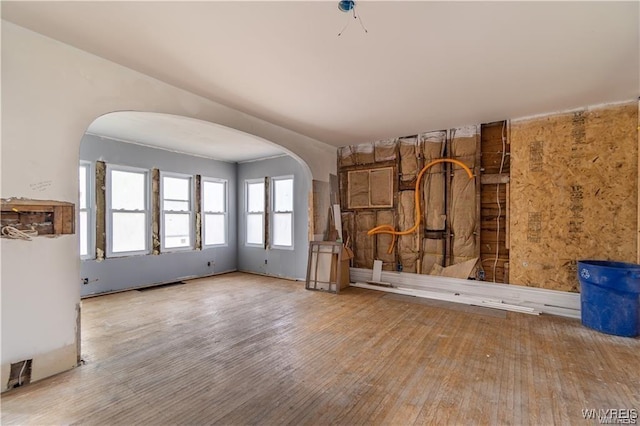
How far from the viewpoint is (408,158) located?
5.21m

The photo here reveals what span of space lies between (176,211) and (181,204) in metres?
0.20

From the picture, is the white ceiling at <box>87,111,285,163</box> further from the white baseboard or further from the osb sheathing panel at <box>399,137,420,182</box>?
the white baseboard

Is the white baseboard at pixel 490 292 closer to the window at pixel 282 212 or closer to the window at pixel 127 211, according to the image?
the window at pixel 282 212

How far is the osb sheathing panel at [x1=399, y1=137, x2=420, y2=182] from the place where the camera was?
513 cm

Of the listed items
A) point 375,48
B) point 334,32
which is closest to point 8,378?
point 334,32

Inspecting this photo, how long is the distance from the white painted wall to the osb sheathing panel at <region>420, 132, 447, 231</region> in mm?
4420

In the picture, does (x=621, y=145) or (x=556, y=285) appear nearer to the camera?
(x=621, y=145)

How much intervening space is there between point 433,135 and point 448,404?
415 centimetres

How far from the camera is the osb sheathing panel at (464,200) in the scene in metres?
4.56

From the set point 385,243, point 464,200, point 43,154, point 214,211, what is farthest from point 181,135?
point 464,200

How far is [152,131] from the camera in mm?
4707

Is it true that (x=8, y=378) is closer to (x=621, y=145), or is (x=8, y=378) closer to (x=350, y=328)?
(x=350, y=328)

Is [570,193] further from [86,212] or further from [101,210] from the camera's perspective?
[86,212]

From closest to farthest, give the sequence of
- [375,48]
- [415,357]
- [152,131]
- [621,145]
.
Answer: [375,48]
[415,357]
[621,145]
[152,131]
